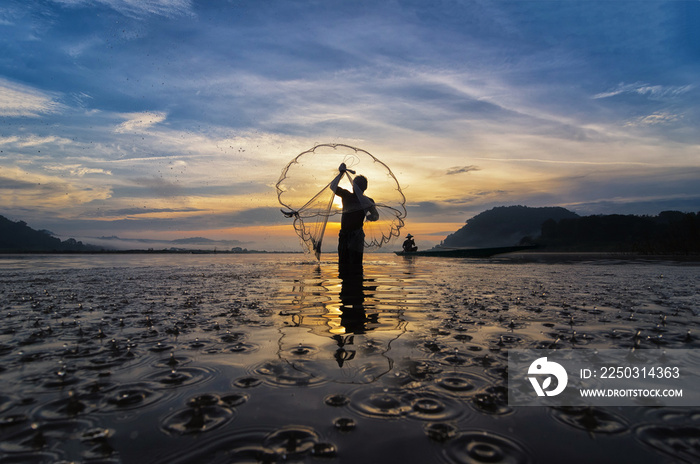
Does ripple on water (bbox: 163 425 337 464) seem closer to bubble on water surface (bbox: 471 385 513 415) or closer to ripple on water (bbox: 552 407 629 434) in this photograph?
bubble on water surface (bbox: 471 385 513 415)

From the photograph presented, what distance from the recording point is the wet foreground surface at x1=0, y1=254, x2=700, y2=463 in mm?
2715

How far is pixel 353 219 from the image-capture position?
22.1m

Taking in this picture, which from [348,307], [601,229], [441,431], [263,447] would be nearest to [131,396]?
[263,447]

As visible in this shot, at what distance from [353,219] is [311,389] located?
18.5m

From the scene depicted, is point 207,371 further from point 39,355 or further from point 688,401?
point 688,401

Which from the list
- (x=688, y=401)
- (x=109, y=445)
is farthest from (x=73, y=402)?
(x=688, y=401)

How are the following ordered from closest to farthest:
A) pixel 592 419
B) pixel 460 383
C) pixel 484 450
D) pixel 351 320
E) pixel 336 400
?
pixel 484 450 → pixel 592 419 → pixel 336 400 → pixel 460 383 → pixel 351 320

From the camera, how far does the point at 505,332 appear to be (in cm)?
643

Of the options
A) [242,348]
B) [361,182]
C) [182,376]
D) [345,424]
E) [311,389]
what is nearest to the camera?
[345,424]

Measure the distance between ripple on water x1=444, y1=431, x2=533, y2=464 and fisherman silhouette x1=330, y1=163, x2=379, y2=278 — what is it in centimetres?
1796

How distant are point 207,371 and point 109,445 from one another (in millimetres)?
1694

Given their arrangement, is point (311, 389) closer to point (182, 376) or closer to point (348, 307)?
point (182, 376)

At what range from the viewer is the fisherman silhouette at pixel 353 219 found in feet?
71.4

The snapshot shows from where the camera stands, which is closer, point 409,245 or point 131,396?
point 131,396
